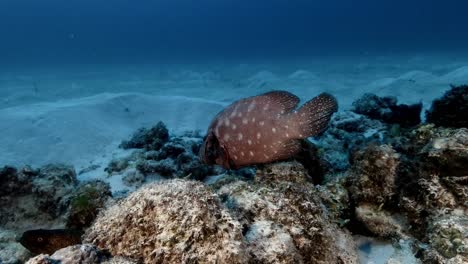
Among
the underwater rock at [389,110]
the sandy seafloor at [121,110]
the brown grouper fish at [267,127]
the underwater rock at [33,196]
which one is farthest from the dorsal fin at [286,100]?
the underwater rock at [389,110]

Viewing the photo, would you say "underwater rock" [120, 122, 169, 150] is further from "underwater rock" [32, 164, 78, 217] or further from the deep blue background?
the deep blue background

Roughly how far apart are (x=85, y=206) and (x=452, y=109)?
233 inches

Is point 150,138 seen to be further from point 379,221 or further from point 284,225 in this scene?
point 284,225

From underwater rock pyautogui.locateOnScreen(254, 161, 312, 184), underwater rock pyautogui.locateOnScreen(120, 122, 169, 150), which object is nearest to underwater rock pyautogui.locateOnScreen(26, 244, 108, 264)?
underwater rock pyautogui.locateOnScreen(254, 161, 312, 184)

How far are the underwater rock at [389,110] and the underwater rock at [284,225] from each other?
19.7ft

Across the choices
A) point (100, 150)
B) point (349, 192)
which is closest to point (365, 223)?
point (349, 192)

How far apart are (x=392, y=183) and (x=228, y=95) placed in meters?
14.3

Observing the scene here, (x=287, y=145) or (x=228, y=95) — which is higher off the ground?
(x=287, y=145)

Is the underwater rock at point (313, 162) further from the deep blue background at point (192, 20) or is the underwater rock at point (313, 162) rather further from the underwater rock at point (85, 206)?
the deep blue background at point (192, 20)

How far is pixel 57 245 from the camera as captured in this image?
303 centimetres

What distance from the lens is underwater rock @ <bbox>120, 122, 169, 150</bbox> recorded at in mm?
7461

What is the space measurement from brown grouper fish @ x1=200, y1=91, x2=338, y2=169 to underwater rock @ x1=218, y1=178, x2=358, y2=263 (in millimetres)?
1087

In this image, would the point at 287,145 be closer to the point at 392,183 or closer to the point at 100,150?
the point at 392,183

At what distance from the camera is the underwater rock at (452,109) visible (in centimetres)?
568
